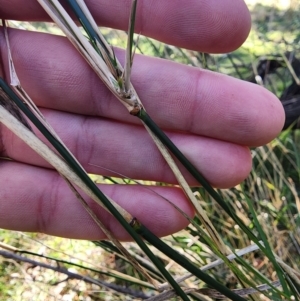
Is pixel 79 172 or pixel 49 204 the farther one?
pixel 49 204

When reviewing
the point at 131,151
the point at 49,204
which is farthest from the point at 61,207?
the point at 131,151

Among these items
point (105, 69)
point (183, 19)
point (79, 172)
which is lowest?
point (79, 172)

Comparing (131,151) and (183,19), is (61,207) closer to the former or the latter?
→ (131,151)

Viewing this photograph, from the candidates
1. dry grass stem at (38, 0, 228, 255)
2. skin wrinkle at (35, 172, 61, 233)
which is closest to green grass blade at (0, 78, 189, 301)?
dry grass stem at (38, 0, 228, 255)

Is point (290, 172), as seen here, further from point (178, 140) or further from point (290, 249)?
point (178, 140)

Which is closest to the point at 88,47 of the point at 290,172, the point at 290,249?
the point at 290,249

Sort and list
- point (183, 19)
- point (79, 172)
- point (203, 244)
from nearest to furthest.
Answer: point (79, 172), point (183, 19), point (203, 244)

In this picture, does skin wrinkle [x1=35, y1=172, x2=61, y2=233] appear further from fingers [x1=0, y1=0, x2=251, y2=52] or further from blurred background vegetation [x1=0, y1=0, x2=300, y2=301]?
fingers [x1=0, y1=0, x2=251, y2=52]
